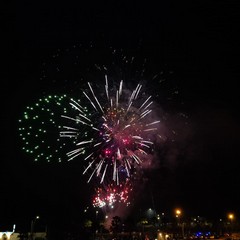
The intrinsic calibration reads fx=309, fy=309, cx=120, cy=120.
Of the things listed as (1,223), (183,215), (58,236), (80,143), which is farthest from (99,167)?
(183,215)

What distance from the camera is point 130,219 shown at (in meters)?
78.8

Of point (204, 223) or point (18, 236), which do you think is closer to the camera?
point (18, 236)

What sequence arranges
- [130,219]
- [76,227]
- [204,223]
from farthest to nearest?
[204,223], [130,219], [76,227]

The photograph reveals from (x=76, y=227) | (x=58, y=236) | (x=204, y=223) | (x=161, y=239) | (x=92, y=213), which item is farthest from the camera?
(x=204, y=223)

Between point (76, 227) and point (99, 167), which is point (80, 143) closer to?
point (99, 167)

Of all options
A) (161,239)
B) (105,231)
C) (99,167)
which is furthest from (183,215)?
(99,167)

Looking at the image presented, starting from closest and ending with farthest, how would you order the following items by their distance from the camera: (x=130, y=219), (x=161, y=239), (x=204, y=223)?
(x=161, y=239), (x=130, y=219), (x=204, y=223)

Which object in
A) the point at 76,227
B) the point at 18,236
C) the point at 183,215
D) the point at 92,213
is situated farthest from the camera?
the point at 183,215

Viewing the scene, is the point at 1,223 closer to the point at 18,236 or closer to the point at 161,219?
the point at 18,236

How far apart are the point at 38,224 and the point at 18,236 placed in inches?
560

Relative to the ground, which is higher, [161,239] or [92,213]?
[92,213]

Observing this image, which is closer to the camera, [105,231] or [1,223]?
[1,223]

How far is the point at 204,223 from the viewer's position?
89625 millimetres

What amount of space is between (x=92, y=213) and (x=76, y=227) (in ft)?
63.3
